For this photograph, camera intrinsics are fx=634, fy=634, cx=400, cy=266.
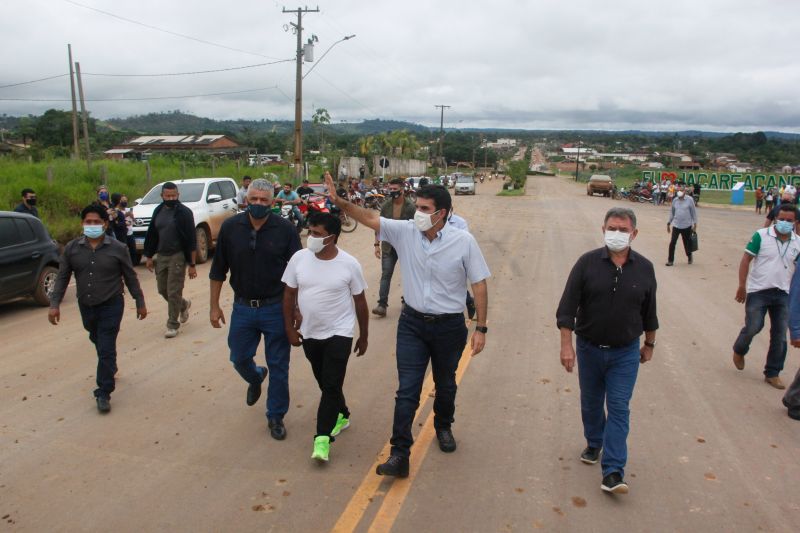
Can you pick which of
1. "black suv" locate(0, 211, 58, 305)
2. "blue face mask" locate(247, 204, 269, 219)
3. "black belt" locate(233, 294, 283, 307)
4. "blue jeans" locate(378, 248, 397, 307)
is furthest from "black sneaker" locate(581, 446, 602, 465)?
"black suv" locate(0, 211, 58, 305)

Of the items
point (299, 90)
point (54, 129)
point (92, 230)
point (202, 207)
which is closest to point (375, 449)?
point (92, 230)

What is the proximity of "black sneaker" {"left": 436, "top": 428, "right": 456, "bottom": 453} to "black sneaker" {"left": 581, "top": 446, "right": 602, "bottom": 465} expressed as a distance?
938 mm

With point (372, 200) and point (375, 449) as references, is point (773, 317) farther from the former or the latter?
point (372, 200)

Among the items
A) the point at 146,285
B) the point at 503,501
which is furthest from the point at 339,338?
the point at 146,285

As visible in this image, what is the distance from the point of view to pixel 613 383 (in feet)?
13.8

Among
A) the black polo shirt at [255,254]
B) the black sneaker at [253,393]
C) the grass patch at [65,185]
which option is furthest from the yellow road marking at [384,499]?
the grass patch at [65,185]

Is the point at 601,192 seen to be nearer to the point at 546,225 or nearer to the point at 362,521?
the point at 546,225

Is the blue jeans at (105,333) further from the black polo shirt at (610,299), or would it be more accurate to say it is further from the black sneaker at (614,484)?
the black sneaker at (614,484)

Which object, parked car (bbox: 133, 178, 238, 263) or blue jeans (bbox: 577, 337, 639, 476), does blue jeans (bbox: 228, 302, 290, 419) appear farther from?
parked car (bbox: 133, 178, 238, 263)

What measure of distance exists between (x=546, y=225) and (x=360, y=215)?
62.6 feet

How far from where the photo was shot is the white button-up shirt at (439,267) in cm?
430

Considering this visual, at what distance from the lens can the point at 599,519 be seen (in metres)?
3.85

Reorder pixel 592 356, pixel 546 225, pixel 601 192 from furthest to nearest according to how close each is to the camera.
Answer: pixel 601 192, pixel 546 225, pixel 592 356

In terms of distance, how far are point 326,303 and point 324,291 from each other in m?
0.09
